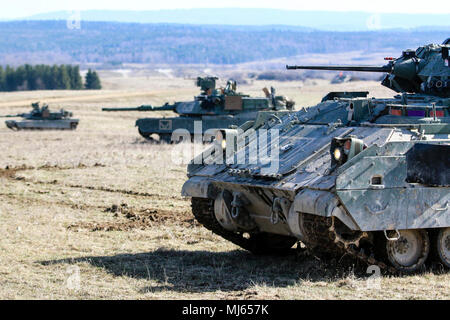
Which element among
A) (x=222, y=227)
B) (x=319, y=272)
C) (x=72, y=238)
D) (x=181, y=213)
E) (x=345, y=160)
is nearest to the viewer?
(x=345, y=160)

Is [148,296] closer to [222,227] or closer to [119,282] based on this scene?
[119,282]

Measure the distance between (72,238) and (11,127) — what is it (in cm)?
2681

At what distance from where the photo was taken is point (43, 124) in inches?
1570

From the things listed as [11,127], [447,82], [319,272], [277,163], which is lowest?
[11,127]

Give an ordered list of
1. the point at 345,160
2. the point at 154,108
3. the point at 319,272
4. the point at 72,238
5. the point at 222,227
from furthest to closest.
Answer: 1. the point at 154,108
2. the point at 72,238
3. the point at 222,227
4. the point at 319,272
5. the point at 345,160

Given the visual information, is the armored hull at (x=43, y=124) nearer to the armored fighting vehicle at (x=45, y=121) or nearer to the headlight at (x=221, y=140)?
the armored fighting vehicle at (x=45, y=121)

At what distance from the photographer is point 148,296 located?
982 centimetres

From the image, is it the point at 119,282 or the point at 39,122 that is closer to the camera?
the point at 119,282

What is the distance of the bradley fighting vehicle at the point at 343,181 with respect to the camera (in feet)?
33.9

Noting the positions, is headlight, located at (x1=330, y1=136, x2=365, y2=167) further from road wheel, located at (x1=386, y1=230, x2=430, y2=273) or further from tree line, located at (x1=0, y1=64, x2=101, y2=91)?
tree line, located at (x1=0, y1=64, x2=101, y2=91)

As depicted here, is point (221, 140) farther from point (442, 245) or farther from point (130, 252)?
point (442, 245)

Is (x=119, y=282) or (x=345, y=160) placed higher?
(x=345, y=160)

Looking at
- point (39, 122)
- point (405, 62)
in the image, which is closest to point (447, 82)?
point (405, 62)

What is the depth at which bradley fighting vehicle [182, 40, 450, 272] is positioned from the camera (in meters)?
10.3
